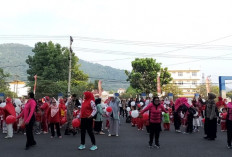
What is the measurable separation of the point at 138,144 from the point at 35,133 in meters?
5.53

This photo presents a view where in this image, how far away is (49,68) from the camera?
47.4 m

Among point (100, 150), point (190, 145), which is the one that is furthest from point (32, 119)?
point (190, 145)

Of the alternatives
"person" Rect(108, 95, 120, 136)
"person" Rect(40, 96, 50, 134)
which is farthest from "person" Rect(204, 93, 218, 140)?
"person" Rect(40, 96, 50, 134)

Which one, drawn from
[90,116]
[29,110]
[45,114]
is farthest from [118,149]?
[45,114]

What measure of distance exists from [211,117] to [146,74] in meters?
34.6

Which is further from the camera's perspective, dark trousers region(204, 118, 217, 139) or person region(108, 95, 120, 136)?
person region(108, 95, 120, 136)

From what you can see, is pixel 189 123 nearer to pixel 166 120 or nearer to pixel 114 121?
pixel 166 120

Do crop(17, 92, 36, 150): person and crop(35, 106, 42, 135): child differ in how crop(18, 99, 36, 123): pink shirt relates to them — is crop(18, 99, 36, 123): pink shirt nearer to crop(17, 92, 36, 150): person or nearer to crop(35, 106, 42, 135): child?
crop(17, 92, 36, 150): person

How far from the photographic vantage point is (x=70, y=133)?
1295 centimetres

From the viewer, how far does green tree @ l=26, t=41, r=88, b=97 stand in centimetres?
4688

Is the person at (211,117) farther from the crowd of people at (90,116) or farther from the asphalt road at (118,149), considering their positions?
the asphalt road at (118,149)

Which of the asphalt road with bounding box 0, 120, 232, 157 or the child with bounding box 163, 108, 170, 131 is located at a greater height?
the child with bounding box 163, 108, 170, 131

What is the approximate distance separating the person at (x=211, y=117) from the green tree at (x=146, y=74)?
33368 millimetres

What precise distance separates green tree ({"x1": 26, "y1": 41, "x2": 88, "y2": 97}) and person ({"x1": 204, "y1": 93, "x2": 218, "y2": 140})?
36.6 meters
